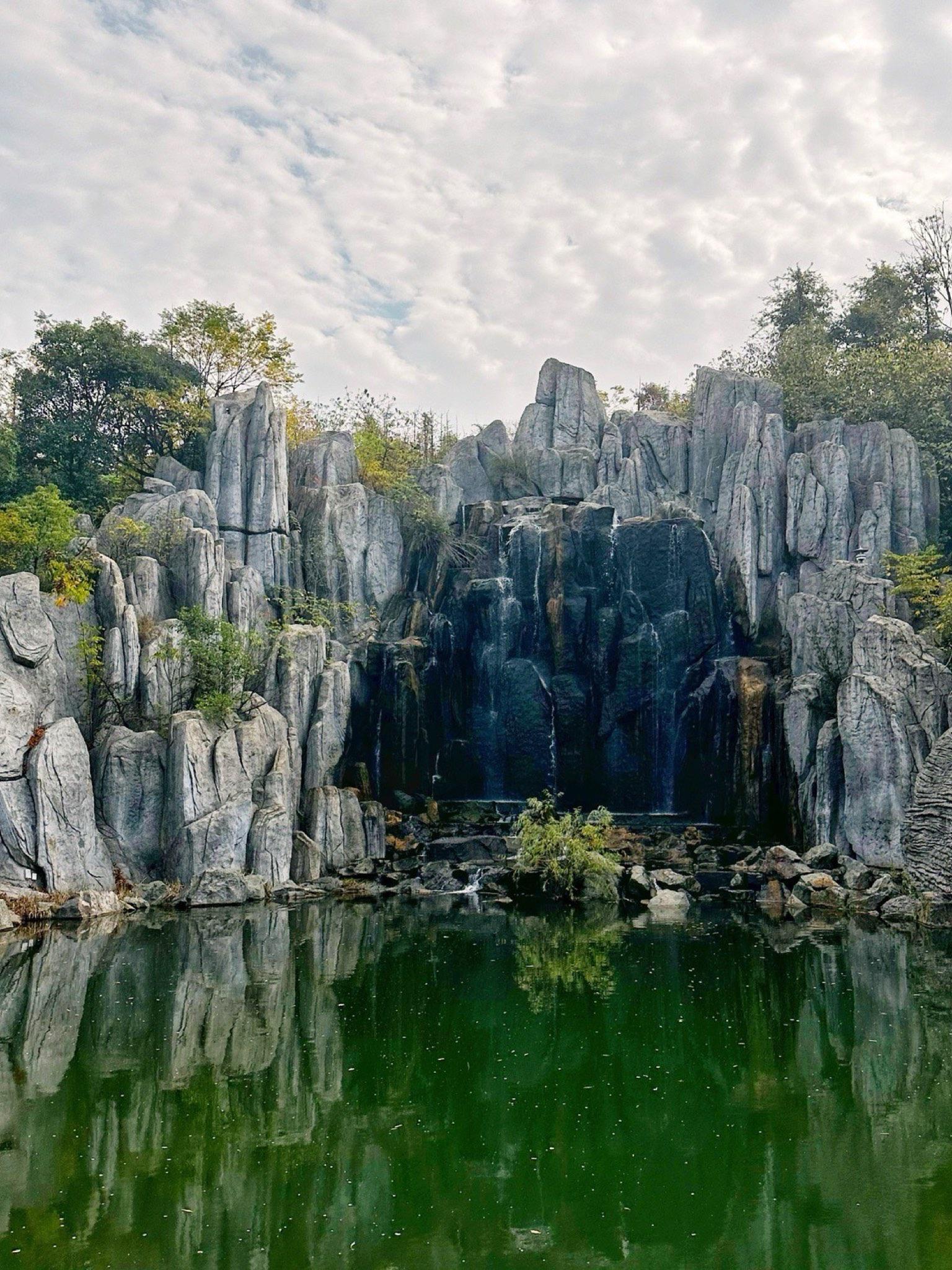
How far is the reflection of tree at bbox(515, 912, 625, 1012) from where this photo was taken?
12289 mm

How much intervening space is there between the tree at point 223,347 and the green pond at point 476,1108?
22717 mm

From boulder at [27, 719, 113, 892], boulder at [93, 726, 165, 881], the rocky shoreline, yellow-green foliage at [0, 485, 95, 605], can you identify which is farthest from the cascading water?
yellow-green foliage at [0, 485, 95, 605]

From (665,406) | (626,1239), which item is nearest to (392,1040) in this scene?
(626,1239)

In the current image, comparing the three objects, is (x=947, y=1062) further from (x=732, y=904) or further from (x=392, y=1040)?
(x=732, y=904)

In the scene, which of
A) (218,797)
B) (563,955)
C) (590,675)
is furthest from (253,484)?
(563,955)

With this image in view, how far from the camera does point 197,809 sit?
63.7 ft

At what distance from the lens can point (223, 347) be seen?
32.5 metres

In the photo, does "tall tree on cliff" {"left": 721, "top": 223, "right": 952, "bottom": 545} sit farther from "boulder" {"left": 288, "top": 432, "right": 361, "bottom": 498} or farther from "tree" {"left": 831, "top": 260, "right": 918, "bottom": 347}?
"boulder" {"left": 288, "top": 432, "right": 361, "bottom": 498}

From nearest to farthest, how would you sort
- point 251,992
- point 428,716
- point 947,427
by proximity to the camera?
1. point 251,992
2. point 428,716
3. point 947,427

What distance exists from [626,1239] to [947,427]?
28.8 metres

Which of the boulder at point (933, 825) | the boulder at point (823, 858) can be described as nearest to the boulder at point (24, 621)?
the boulder at point (823, 858)

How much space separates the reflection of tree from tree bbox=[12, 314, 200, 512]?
64.4 ft

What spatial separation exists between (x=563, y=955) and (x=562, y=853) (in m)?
5.42

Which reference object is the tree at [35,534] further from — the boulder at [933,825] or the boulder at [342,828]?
the boulder at [933,825]
